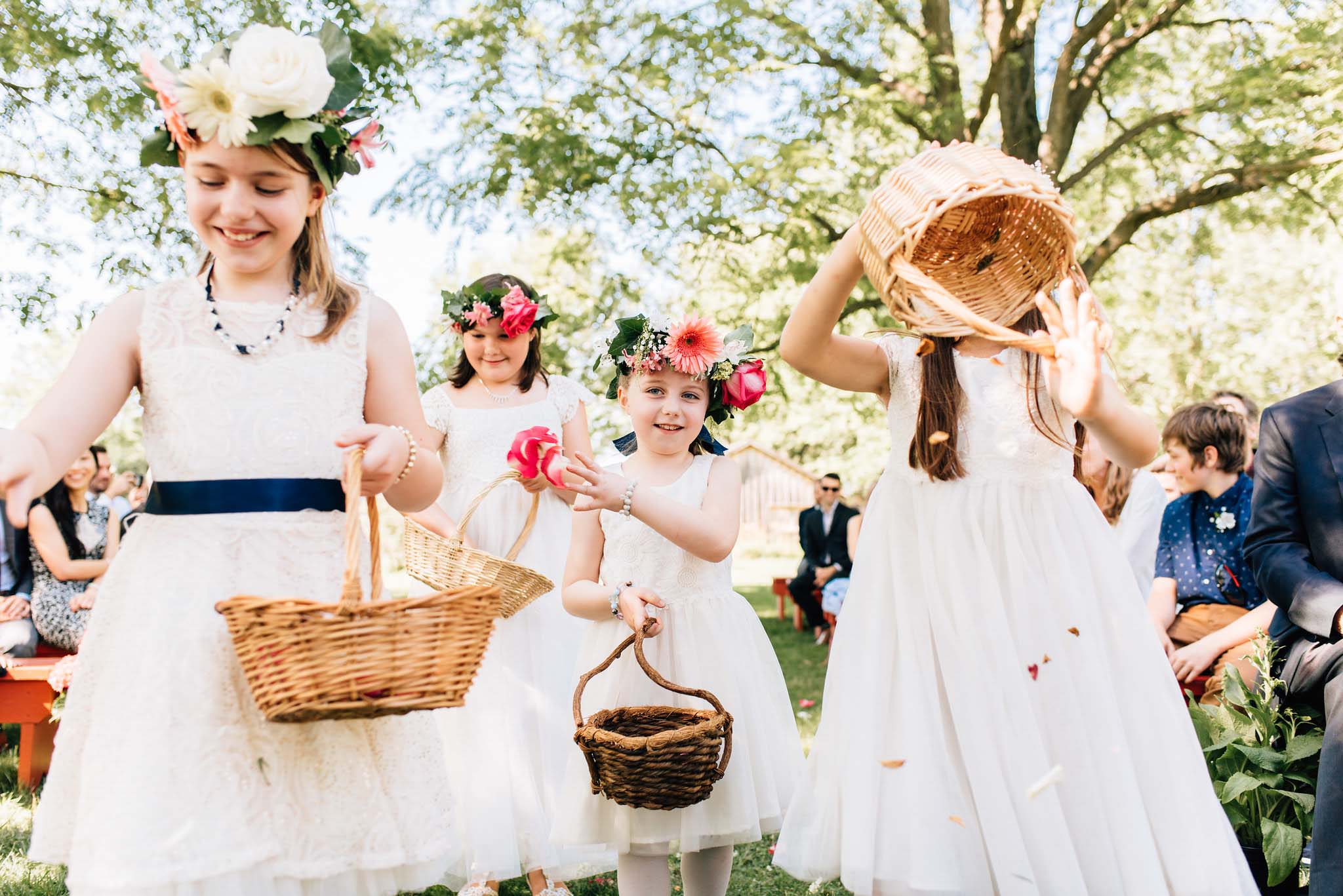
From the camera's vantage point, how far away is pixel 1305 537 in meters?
3.76

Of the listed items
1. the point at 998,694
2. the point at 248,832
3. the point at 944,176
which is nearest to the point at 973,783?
the point at 998,694

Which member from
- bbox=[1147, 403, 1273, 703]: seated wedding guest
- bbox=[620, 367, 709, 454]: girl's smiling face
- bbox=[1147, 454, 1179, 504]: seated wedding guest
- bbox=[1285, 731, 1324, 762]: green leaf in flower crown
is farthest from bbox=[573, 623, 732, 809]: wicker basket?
bbox=[1147, 454, 1179, 504]: seated wedding guest

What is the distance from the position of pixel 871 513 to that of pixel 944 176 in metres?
1.03

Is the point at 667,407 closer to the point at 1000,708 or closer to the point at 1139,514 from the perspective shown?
the point at 1000,708

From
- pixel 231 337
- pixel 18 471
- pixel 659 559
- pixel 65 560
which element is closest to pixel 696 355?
pixel 659 559

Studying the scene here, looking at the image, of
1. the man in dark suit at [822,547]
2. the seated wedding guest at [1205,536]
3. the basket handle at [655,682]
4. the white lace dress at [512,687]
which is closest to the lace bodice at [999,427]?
the basket handle at [655,682]

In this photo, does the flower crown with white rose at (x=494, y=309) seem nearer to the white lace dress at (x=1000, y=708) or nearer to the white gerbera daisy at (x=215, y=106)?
the white lace dress at (x=1000, y=708)

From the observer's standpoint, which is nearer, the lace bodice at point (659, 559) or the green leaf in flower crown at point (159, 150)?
the green leaf in flower crown at point (159, 150)

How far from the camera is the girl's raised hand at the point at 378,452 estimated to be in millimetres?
2078

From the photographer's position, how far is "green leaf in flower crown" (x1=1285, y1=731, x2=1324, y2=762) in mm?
3756

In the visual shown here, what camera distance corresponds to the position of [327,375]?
2.27 meters

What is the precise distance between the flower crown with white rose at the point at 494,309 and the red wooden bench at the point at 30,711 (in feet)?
11.6

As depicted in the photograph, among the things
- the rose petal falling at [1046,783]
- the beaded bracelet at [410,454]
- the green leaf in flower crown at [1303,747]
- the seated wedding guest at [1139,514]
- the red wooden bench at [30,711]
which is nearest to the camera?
the beaded bracelet at [410,454]

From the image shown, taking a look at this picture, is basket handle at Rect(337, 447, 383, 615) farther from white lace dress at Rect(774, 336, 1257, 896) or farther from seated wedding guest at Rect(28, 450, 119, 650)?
seated wedding guest at Rect(28, 450, 119, 650)
